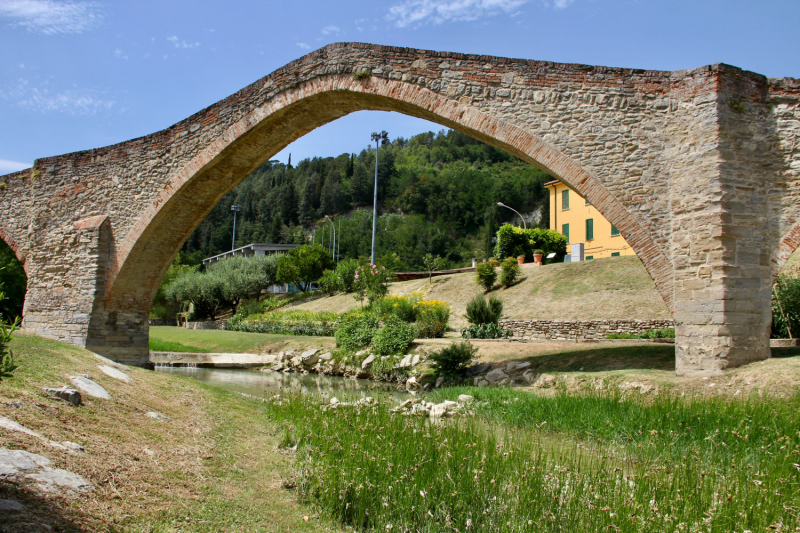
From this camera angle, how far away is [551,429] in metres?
5.66

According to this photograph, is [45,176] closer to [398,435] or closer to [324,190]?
[398,435]

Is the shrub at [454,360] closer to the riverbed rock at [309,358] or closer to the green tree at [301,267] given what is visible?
the riverbed rock at [309,358]

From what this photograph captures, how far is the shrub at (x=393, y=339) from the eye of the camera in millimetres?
13281

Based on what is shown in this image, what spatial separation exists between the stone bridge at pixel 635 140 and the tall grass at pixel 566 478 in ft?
9.10

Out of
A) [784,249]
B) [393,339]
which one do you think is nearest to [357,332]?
[393,339]

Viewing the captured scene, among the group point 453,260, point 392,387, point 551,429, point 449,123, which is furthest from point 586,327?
point 453,260

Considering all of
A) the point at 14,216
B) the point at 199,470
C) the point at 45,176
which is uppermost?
the point at 45,176

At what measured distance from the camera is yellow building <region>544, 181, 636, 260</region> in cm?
2800

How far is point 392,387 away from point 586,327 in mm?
7238

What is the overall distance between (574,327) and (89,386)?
13684mm

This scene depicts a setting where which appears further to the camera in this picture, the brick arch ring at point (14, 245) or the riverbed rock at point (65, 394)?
the brick arch ring at point (14, 245)

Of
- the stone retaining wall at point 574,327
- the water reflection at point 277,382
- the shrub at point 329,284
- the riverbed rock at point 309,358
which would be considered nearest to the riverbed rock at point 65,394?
the water reflection at point 277,382

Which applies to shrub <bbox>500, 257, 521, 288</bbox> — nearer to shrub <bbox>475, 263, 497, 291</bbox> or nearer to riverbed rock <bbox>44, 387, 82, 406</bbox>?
shrub <bbox>475, 263, 497, 291</bbox>

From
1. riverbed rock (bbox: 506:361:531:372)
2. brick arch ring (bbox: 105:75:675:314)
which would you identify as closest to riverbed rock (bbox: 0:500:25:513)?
brick arch ring (bbox: 105:75:675:314)
